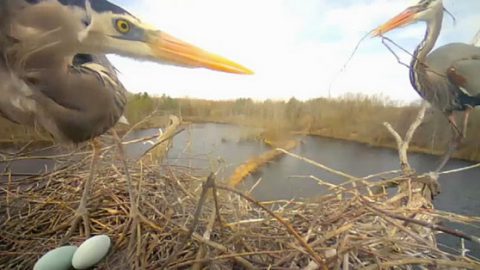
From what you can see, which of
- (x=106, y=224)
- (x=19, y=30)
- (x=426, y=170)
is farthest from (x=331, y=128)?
(x=19, y=30)

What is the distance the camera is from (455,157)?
0.92m

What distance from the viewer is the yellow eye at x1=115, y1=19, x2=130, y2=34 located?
0.60 meters

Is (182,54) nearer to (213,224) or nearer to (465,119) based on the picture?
(213,224)

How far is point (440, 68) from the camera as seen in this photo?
3.07 feet

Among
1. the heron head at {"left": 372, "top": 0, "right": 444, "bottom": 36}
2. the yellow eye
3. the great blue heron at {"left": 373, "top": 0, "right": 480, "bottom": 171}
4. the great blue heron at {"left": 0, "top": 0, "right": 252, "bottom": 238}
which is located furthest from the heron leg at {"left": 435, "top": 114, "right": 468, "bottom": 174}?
the yellow eye

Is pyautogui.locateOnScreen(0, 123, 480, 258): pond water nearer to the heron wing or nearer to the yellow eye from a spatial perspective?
the heron wing

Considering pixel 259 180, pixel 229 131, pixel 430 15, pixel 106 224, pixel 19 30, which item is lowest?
pixel 106 224

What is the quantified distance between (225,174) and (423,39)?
0.65 meters

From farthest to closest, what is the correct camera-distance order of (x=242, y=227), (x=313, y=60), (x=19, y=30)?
(x=313, y=60)
(x=242, y=227)
(x=19, y=30)

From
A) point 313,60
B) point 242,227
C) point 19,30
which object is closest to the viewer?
point 19,30

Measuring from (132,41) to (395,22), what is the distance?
0.68m

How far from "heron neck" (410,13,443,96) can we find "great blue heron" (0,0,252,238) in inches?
20.5

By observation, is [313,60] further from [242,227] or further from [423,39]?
[242,227]

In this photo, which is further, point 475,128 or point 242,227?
point 475,128
